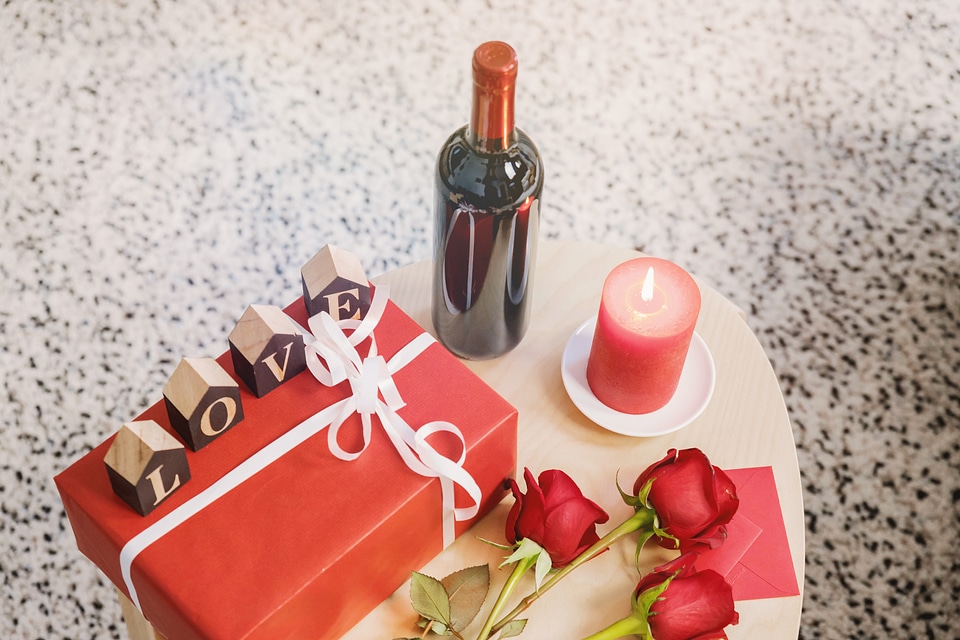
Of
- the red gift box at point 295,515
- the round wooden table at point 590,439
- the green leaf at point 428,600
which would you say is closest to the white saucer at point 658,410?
the round wooden table at point 590,439

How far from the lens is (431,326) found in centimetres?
97

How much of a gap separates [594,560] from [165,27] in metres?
1.46

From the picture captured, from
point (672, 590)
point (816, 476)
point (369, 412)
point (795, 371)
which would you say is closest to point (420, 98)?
point (795, 371)

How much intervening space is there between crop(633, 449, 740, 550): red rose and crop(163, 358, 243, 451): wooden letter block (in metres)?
0.35

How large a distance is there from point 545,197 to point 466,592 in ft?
3.27

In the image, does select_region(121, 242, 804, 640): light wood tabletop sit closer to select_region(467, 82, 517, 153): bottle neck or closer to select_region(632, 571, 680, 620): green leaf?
select_region(632, 571, 680, 620): green leaf

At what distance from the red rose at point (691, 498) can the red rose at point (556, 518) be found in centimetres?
5

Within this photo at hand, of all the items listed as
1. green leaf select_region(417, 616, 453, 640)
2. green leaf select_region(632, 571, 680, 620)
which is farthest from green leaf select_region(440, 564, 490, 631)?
green leaf select_region(632, 571, 680, 620)

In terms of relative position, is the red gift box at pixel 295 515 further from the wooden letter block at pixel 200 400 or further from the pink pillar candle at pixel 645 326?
the pink pillar candle at pixel 645 326

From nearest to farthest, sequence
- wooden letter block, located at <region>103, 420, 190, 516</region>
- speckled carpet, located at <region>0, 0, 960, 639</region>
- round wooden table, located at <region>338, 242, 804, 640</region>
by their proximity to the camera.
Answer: wooden letter block, located at <region>103, 420, 190, 516</region>
round wooden table, located at <region>338, 242, 804, 640</region>
speckled carpet, located at <region>0, 0, 960, 639</region>

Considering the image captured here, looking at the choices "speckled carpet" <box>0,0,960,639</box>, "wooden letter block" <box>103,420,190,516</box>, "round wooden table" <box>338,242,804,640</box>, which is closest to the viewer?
"wooden letter block" <box>103,420,190,516</box>

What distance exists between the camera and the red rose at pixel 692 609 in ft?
2.29

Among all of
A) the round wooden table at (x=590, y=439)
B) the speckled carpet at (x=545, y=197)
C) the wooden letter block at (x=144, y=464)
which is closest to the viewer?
the wooden letter block at (x=144, y=464)

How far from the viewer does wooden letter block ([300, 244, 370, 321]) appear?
2.62 feet
